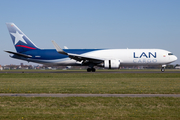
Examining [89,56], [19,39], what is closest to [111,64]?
[89,56]

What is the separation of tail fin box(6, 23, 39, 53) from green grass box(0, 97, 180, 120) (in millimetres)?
34603

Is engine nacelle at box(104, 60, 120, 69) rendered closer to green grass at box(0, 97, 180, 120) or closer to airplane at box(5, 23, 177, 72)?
airplane at box(5, 23, 177, 72)

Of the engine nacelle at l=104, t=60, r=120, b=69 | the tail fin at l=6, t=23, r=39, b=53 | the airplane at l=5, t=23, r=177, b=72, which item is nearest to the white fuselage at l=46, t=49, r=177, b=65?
the airplane at l=5, t=23, r=177, b=72

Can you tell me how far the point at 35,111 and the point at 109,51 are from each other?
118ft

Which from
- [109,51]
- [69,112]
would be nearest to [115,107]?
[69,112]

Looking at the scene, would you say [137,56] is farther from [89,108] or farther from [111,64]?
[89,108]

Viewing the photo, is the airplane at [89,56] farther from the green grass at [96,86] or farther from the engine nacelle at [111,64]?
the green grass at [96,86]

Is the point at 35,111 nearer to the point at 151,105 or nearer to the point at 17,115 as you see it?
the point at 17,115

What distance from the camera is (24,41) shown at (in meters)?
46.1

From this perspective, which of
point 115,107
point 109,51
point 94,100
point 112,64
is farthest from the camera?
point 109,51

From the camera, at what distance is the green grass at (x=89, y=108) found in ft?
29.6

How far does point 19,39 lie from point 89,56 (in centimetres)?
1484

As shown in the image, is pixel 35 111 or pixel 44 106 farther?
pixel 44 106

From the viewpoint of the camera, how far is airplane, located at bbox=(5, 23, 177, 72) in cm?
4378
